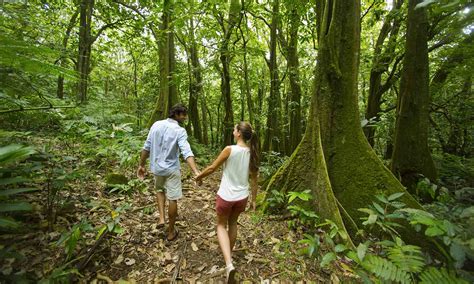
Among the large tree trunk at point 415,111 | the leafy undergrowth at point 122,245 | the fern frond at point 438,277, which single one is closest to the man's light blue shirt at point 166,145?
the leafy undergrowth at point 122,245

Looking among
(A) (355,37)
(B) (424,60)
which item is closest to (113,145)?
(A) (355,37)

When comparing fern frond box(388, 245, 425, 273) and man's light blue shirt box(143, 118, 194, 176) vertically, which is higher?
man's light blue shirt box(143, 118, 194, 176)

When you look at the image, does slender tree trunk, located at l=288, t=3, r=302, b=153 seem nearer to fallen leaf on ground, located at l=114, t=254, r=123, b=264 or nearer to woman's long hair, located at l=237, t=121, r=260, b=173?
woman's long hair, located at l=237, t=121, r=260, b=173

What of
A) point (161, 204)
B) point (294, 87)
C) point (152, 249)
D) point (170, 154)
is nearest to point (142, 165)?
point (170, 154)

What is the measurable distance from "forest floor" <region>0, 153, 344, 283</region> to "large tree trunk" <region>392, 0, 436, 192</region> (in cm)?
310

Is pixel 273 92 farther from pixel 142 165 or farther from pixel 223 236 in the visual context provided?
pixel 223 236

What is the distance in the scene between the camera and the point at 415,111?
5406mm

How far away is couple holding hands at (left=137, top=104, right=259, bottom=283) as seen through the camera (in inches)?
128

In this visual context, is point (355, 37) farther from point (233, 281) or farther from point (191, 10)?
point (191, 10)

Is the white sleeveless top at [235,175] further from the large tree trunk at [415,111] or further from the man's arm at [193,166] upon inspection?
the large tree trunk at [415,111]

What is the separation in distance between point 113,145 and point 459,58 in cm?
863

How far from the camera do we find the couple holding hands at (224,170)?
3260 millimetres

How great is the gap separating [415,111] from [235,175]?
4514 millimetres

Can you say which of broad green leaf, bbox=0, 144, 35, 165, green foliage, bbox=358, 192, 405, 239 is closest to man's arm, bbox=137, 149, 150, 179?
broad green leaf, bbox=0, 144, 35, 165
